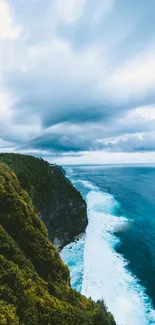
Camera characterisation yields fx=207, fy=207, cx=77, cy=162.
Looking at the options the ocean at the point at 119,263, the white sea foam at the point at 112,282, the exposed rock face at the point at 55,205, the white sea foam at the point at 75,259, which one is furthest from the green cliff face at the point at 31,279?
the exposed rock face at the point at 55,205

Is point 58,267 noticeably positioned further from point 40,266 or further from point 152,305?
point 152,305

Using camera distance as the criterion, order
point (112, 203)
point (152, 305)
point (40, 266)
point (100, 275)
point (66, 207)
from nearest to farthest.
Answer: point (40, 266)
point (152, 305)
point (100, 275)
point (66, 207)
point (112, 203)

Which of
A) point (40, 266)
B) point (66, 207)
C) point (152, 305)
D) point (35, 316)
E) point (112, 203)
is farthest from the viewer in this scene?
point (112, 203)

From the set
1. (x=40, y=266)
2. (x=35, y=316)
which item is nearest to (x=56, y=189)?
(x=40, y=266)

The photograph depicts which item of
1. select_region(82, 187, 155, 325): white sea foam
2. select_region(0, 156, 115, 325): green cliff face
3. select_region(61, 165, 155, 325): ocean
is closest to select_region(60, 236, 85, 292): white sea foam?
select_region(61, 165, 155, 325): ocean

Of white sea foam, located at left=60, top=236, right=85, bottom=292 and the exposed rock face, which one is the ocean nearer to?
white sea foam, located at left=60, top=236, right=85, bottom=292

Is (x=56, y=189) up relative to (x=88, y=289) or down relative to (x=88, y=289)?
up

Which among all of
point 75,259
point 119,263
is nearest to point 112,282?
point 119,263

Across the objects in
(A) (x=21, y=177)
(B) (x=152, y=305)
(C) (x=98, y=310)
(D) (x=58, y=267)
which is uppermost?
(A) (x=21, y=177)
